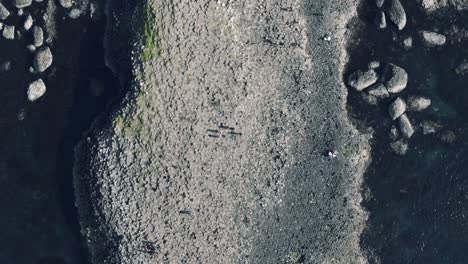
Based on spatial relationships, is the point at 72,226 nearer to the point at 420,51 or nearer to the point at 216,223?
the point at 216,223

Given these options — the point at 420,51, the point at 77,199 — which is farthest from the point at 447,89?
the point at 77,199

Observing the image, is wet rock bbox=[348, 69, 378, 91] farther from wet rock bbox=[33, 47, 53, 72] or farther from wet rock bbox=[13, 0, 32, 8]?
wet rock bbox=[13, 0, 32, 8]

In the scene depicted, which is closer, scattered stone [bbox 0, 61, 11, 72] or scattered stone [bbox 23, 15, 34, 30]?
scattered stone [bbox 23, 15, 34, 30]

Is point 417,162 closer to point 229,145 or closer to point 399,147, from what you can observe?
point 399,147

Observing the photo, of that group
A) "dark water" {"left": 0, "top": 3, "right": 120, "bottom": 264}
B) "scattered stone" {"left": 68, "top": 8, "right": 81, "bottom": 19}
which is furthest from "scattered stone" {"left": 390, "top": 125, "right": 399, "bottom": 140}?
"scattered stone" {"left": 68, "top": 8, "right": 81, "bottom": 19}

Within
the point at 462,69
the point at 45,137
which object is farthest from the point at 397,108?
the point at 45,137

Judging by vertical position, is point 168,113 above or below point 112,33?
below
